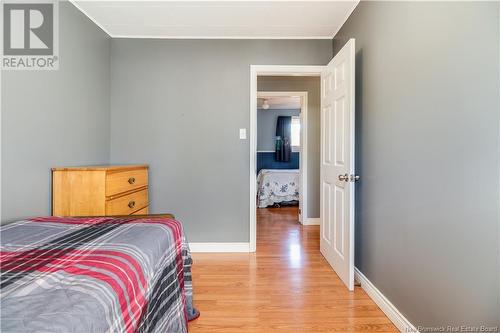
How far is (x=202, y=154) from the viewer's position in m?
2.82

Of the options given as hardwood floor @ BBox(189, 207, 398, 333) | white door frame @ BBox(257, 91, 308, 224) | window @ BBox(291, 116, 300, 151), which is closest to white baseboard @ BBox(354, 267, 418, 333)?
hardwood floor @ BBox(189, 207, 398, 333)

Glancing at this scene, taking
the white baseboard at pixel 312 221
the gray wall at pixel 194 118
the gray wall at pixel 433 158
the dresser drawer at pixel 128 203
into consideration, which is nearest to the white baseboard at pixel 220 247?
the gray wall at pixel 194 118

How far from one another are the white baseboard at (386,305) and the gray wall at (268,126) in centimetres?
544

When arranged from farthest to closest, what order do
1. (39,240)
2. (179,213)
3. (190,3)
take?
(179,213) < (190,3) < (39,240)

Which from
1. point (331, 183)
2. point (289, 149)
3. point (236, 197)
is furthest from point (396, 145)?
point (289, 149)

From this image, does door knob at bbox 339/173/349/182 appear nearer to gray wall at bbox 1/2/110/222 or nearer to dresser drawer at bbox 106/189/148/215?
dresser drawer at bbox 106/189/148/215

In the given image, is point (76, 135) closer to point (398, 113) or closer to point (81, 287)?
point (81, 287)

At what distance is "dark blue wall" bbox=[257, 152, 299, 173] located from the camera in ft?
23.7

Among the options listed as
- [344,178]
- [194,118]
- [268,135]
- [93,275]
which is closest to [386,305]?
[344,178]

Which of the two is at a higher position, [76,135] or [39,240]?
[76,135]

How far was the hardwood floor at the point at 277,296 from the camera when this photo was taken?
5.20 ft

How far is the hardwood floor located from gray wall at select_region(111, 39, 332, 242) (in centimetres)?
46

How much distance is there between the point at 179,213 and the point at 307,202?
2.09 m

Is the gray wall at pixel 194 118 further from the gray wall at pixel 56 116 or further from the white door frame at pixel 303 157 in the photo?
the white door frame at pixel 303 157
